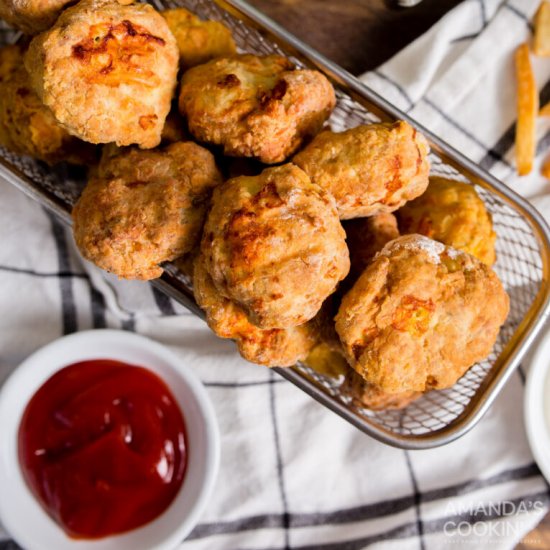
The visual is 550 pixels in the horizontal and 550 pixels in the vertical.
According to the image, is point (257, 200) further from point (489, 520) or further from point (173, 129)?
point (489, 520)

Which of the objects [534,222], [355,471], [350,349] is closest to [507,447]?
[355,471]

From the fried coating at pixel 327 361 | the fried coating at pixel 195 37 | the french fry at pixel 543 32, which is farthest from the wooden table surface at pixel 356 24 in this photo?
the fried coating at pixel 327 361

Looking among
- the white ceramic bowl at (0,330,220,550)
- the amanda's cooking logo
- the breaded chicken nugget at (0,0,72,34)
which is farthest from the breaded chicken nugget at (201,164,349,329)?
the amanda's cooking logo

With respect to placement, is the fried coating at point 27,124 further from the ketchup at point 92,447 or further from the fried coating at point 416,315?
the fried coating at point 416,315

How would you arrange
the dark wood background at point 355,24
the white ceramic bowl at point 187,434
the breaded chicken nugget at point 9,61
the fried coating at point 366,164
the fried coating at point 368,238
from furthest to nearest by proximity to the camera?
the dark wood background at point 355,24
the white ceramic bowl at point 187,434
the breaded chicken nugget at point 9,61
the fried coating at point 368,238
the fried coating at point 366,164

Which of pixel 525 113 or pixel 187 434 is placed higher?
pixel 525 113

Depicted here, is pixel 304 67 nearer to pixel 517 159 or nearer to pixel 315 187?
pixel 315 187

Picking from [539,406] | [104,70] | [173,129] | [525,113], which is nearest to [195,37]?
[173,129]
